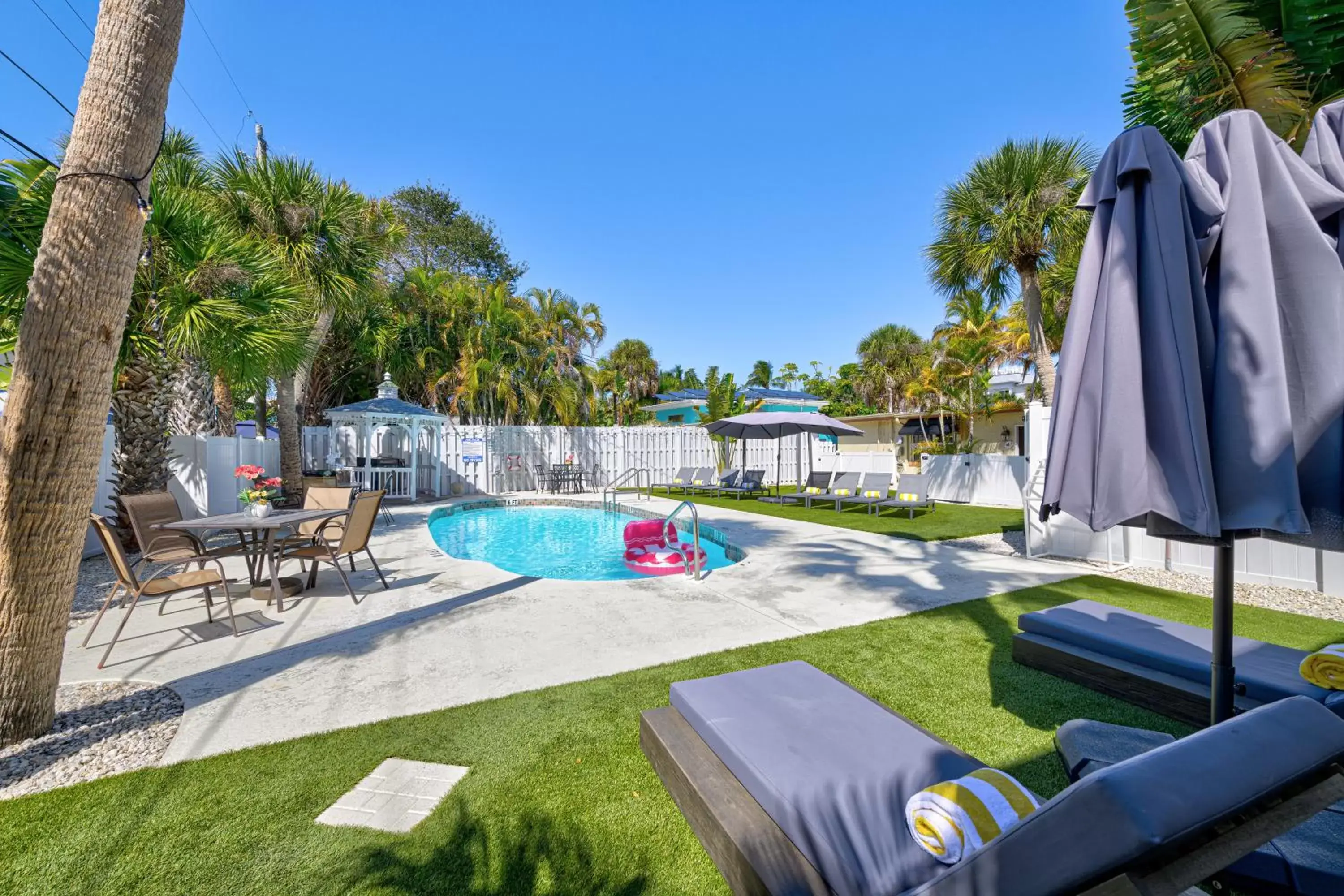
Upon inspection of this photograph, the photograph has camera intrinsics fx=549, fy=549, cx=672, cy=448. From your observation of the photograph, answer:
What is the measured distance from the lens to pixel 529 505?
1480 cm

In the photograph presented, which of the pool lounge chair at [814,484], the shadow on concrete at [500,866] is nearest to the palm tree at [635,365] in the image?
the pool lounge chair at [814,484]

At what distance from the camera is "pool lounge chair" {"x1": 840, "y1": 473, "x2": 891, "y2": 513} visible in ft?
39.6

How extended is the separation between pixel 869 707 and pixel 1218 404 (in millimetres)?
1633

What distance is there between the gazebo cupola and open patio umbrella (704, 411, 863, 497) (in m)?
7.44

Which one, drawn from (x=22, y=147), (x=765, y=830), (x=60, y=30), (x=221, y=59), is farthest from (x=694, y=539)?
(x=221, y=59)

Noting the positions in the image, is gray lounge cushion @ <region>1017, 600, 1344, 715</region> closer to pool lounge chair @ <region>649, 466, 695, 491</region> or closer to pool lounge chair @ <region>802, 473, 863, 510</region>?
pool lounge chair @ <region>802, 473, 863, 510</region>

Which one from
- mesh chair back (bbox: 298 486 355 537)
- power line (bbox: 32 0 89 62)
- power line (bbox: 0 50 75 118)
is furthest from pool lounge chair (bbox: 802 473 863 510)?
power line (bbox: 32 0 89 62)

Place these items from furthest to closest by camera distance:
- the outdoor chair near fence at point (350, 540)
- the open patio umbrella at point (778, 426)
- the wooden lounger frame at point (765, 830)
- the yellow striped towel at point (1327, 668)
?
the open patio umbrella at point (778, 426), the outdoor chair near fence at point (350, 540), the yellow striped towel at point (1327, 668), the wooden lounger frame at point (765, 830)

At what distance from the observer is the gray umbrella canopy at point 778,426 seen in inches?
502

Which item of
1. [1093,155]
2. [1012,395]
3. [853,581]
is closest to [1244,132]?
[853,581]

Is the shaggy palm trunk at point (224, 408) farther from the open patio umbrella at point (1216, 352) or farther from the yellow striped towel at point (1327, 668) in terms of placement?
the yellow striped towel at point (1327, 668)

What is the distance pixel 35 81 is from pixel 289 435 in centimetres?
697

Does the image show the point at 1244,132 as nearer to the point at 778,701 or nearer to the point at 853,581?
the point at 778,701

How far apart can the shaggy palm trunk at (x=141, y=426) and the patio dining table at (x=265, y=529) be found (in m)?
2.79
